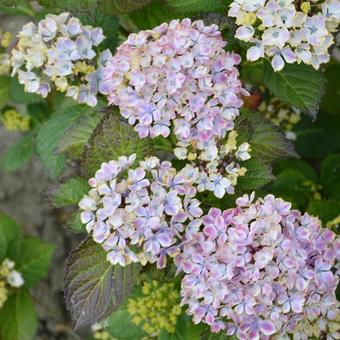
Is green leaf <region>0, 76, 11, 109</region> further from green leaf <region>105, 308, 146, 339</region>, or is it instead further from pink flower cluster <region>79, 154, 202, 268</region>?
pink flower cluster <region>79, 154, 202, 268</region>

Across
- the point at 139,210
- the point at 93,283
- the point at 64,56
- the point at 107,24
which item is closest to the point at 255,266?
the point at 139,210

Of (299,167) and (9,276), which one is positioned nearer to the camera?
(9,276)

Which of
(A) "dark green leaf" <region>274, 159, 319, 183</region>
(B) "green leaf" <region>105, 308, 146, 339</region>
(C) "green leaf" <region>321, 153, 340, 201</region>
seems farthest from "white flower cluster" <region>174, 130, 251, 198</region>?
(A) "dark green leaf" <region>274, 159, 319, 183</region>

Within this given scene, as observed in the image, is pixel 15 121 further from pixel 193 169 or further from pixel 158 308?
pixel 193 169

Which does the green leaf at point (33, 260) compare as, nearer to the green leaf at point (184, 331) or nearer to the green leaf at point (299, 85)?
the green leaf at point (184, 331)

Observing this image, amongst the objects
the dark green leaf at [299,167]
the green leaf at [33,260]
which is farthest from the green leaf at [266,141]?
the green leaf at [33,260]
